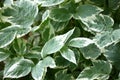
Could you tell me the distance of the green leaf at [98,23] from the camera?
1.23m

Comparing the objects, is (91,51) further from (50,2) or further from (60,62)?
(50,2)

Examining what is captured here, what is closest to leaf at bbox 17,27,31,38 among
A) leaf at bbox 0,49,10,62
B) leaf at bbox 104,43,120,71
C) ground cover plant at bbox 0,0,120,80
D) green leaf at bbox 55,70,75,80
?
ground cover plant at bbox 0,0,120,80

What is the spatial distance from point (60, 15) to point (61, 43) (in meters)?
0.19

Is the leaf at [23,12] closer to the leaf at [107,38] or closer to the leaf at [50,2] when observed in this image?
the leaf at [50,2]

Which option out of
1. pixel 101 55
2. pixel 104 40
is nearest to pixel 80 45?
pixel 104 40

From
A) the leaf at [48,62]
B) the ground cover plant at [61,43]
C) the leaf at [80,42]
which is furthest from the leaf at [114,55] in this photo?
the leaf at [48,62]

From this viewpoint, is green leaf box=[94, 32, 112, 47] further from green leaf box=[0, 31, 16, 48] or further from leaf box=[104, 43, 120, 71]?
green leaf box=[0, 31, 16, 48]

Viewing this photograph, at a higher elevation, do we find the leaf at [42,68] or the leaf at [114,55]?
the leaf at [42,68]

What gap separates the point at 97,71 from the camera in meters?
1.20

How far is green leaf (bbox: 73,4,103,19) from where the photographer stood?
1.27 m

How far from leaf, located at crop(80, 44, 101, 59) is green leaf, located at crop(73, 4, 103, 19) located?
125 millimetres

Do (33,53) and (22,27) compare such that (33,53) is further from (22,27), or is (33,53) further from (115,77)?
(115,77)

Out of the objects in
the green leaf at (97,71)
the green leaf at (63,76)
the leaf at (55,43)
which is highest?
the leaf at (55,43)

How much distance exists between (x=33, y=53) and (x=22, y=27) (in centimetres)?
12
